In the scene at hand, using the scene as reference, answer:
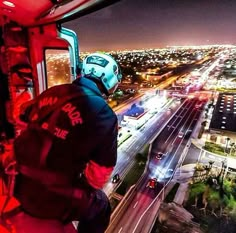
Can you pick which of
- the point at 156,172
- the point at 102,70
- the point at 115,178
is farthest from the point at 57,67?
the point at 156,172

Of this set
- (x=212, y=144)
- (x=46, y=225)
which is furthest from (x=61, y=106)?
(x=212, y=144)

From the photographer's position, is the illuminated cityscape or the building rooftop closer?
the illuminated cityscape

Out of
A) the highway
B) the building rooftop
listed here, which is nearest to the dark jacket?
the highway

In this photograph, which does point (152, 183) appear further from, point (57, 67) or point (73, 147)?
point (73, 147)

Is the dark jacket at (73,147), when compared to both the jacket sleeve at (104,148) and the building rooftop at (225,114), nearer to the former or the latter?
the jacket sleeve at (104,148)

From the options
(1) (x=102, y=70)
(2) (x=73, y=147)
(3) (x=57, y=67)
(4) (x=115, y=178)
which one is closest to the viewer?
(2) (x=73, y=147)

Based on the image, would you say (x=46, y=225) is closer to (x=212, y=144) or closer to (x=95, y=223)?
(x=95, y=223)

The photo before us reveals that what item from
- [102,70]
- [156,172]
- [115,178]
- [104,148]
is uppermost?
[102,70]

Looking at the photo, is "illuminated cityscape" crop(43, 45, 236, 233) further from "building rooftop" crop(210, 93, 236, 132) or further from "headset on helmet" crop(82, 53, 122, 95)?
"headset on helmet" crop(82, 53, 122, 95)
